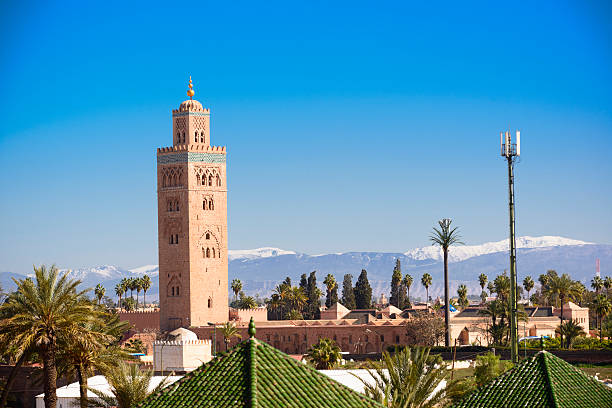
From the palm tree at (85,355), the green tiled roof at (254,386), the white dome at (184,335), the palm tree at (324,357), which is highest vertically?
the green tiled roof at (254,386)

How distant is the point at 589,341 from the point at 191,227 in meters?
34.2

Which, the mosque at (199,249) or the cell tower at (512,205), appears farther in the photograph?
the mosque at (199,249)

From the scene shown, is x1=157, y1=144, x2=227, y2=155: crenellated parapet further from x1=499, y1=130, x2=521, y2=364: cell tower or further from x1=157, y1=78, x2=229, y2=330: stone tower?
x1=499, y1=130, x2=521, y2=364: cell tower

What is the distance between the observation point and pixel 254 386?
17.9 m

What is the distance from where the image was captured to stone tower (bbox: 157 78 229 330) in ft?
294

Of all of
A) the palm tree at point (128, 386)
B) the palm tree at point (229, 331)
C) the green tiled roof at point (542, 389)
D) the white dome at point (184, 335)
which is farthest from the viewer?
the palm tree at point (229, 331)

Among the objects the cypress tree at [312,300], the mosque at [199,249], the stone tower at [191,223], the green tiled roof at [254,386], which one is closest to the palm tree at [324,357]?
the mosque at [199,249]

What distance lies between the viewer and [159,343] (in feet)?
212

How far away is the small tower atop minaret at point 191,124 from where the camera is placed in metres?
90.4

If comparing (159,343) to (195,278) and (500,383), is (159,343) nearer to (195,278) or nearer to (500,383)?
(195,278)

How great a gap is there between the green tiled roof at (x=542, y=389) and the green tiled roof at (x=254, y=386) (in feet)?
11.8

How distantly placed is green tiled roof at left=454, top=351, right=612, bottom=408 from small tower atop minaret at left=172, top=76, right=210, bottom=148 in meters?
70.4

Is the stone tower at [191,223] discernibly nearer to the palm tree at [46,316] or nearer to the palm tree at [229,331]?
the palm tree at [229,331]

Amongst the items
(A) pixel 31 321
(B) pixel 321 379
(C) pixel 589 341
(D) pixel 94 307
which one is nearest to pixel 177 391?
(B) pixel 321 379
